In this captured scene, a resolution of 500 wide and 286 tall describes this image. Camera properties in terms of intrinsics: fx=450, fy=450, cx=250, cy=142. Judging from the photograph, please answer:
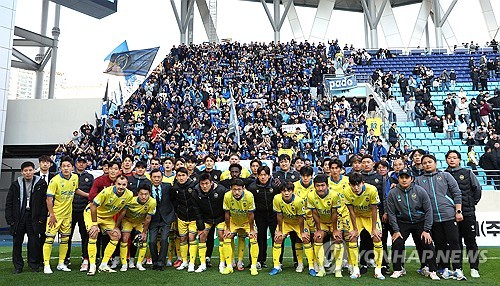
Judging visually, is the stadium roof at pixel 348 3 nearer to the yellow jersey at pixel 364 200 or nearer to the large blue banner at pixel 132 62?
the large blue banner at pixel 132 62

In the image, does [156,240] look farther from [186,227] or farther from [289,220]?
[289,220]

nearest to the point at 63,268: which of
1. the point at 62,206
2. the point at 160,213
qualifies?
the point at 62,206

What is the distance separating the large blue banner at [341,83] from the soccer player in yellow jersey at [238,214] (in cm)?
1633

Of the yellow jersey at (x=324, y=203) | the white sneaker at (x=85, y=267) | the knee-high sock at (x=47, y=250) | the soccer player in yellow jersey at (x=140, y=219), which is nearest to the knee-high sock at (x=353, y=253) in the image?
the yellow jersey at (x=324, y=203)

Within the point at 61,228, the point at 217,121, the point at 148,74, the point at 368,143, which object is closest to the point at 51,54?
the point at 148,74

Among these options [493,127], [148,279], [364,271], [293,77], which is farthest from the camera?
[293,77]

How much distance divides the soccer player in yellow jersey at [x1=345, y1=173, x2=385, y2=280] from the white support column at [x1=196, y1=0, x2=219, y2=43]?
1294 inches

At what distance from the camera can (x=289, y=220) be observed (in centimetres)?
722

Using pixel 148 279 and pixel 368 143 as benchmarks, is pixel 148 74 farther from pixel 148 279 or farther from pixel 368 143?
pixel 148 279

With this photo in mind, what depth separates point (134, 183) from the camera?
7699 millimetres

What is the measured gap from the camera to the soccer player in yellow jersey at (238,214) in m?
7.05

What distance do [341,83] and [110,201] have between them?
17.6m

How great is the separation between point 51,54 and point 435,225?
28.3 meters

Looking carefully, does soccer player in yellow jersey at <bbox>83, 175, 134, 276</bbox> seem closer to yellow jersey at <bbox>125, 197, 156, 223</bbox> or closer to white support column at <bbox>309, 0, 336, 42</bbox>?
yellow jersey at <bbox>125, 197, 156, 223</bbox>
